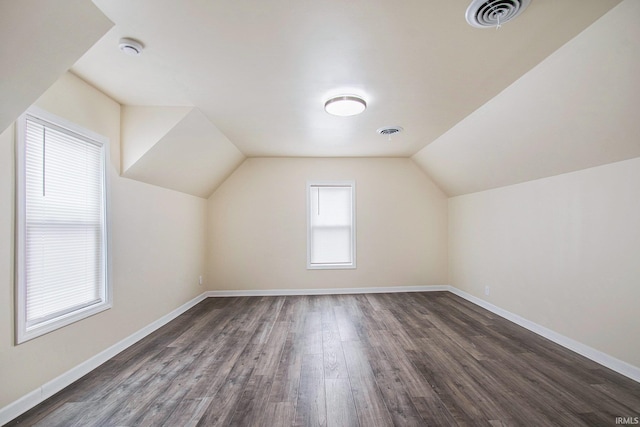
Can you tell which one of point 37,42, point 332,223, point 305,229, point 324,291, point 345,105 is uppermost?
point 345,105

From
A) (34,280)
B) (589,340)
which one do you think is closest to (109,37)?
(34,280)

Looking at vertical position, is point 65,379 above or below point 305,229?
below

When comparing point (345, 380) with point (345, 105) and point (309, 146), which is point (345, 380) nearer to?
point (345, 105)

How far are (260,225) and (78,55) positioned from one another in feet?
11.7

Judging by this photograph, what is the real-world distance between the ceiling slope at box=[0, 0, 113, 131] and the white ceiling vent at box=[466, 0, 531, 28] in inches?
84.1

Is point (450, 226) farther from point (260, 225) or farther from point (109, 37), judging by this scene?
point (109, 37)

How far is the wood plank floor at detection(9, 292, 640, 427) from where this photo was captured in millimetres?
1875

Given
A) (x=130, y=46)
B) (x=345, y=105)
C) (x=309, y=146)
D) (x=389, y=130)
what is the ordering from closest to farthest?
(x=130, y=46)
(x=345, y=105)
(x=389, y=130)
(x=309, y=146)

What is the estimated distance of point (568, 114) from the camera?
2309 millimetres

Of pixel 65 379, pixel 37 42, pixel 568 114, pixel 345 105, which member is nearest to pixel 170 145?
pixel 37 42

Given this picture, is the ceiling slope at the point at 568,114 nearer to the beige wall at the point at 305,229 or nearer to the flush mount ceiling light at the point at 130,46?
the beige wall at the point at 305,229

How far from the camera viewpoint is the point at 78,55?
176 cm

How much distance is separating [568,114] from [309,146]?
3073 mm

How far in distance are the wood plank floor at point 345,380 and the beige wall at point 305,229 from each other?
149 centimetres
